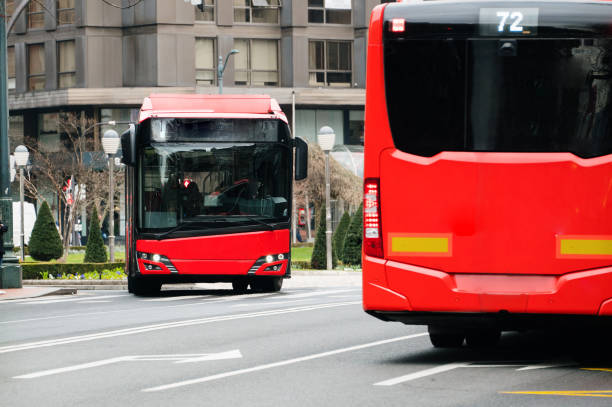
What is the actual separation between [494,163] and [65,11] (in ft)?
199

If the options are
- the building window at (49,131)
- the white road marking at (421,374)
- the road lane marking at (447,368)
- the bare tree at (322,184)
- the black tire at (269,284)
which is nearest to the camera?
the white road marking at (421,374)

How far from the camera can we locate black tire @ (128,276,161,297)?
2342 cm

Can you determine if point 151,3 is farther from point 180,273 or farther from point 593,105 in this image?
point 593,105

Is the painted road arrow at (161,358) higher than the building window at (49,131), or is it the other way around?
the building window at (49,131)

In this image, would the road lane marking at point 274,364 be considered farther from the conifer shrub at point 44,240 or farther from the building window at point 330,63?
the building window at point 330,63

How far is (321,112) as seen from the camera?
6912 cm

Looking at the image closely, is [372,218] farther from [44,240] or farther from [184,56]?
[184,56]

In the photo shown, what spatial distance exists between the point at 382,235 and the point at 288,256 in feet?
38.9

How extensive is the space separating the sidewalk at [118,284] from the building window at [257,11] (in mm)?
32581

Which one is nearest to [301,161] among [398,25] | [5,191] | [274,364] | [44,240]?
[5,191]

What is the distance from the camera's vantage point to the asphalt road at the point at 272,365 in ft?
29.5

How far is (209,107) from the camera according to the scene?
2211cm

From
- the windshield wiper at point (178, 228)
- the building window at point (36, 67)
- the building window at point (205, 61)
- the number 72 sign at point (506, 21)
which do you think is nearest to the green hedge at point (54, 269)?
the windshield wiper at point (178, 228)

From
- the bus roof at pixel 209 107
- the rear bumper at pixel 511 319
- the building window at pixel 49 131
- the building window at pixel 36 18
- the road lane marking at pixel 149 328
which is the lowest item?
the road lane marking at pixel 149 328
